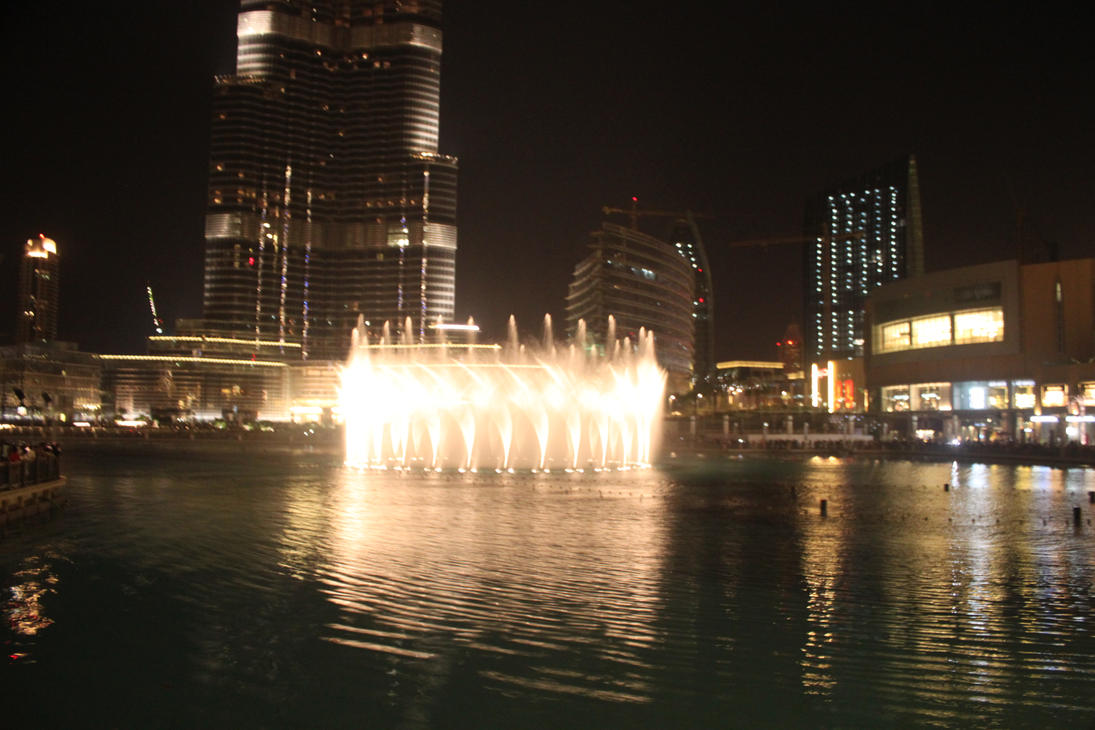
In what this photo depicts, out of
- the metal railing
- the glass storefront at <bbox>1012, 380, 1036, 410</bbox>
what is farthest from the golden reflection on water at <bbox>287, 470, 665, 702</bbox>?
the glass storefront at <bbox>1012, 380, 1036, 410</bbox>

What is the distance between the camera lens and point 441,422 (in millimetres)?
69500

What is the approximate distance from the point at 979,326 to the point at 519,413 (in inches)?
2347

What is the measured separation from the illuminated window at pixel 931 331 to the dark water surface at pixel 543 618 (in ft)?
247

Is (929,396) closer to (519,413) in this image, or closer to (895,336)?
(895,336)

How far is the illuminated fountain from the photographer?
62781 mm

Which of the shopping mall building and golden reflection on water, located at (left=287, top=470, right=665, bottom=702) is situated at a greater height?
the shopping mall building

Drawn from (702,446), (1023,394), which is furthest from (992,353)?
(702,446)

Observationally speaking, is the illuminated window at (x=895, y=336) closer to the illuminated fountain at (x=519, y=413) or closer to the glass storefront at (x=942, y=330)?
the glass storefront at (x=942, y=330)

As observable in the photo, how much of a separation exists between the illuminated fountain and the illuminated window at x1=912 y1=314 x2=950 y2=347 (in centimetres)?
4624

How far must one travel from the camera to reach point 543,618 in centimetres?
1482

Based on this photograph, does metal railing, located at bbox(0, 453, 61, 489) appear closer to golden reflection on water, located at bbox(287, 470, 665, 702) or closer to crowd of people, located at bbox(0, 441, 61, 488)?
crowd of people, located at bbox(0, 441, 61, 488)

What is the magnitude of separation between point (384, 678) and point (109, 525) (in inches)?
717

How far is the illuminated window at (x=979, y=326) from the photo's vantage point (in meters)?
94.1

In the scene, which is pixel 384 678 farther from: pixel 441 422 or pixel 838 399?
pixel 838 399
